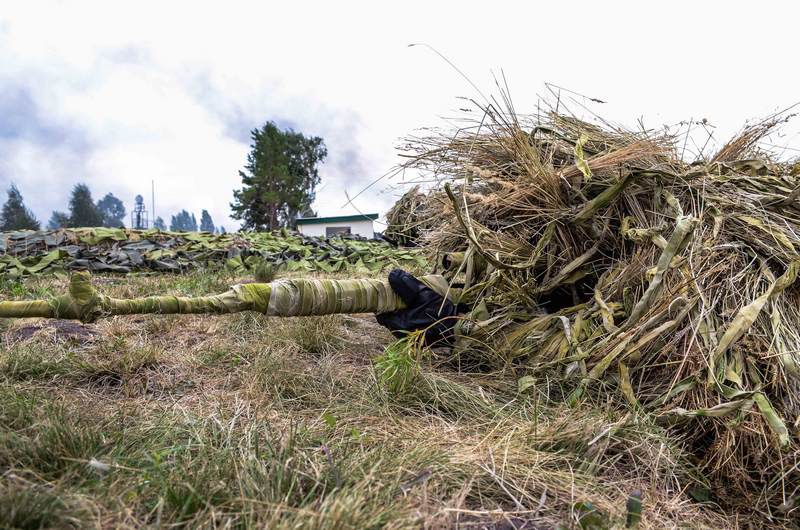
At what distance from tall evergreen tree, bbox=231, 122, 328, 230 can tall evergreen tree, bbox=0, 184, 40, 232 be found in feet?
47.3

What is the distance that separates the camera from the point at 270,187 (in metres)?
28.6

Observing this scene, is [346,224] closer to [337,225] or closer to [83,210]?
[337,225]

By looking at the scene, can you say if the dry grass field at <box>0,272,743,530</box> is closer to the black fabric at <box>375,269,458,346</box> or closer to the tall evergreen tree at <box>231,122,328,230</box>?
the black fabric at <box>375,269,458,346</box>

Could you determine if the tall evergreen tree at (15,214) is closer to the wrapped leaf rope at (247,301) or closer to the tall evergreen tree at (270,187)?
the tall evergreen tree at (270,187)

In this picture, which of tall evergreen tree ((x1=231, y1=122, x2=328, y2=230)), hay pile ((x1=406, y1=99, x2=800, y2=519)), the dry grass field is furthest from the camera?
tall evergreen tree ((x1=231, y1=122, x2=328, y2=230))

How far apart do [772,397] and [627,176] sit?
2.74ft

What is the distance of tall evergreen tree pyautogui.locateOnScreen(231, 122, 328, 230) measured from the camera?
2833 cm

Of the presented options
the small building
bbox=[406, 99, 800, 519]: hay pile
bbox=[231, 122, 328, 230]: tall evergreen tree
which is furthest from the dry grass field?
bbox=[231, 122, 328, 230]: tall evergreen tree

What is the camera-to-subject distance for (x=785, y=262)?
1.49m

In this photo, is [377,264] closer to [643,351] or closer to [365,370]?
[365,370]

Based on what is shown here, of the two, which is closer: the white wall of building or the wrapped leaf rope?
the wrapped leaf rope

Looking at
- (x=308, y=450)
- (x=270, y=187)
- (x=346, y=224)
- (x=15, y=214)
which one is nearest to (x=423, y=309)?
(x=308, y=450)

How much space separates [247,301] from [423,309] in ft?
2.51

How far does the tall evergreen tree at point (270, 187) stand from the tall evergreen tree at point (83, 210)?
14.7 meters
